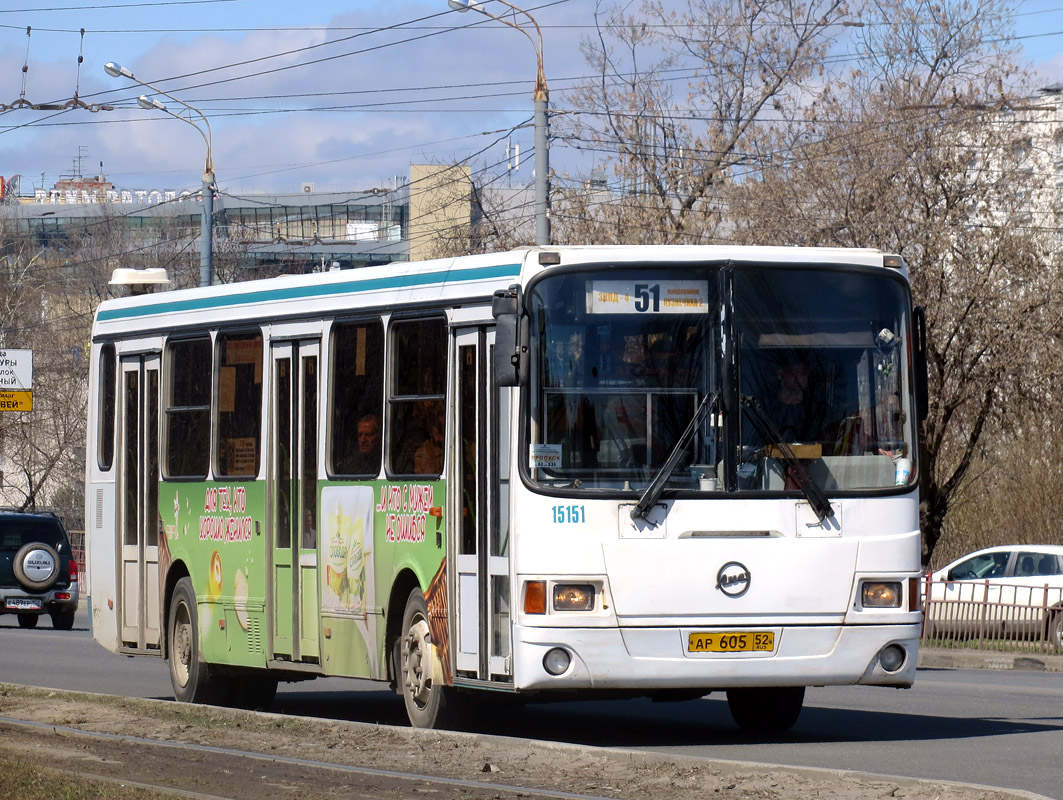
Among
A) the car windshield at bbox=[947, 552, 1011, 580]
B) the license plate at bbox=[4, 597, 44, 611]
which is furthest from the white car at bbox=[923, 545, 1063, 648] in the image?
the license plate at bbox=[4, 597, 44, 611]

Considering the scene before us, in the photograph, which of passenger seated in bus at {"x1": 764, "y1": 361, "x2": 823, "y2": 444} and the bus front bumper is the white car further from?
passenger seated in bus at {"x1": 764, "y1": 361, "x2": 823, "y2": 444}

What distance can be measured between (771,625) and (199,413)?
18.0ft

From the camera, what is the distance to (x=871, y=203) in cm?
3366

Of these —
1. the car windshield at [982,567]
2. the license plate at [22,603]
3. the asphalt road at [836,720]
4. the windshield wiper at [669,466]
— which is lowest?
the license plate at [22,603]

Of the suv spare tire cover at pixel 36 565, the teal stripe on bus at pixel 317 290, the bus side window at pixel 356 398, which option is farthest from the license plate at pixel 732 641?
the suv spare tire cover at pixel 36 565

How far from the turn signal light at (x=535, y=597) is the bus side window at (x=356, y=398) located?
2.02 metres

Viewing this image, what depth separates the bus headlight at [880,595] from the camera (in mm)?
11352

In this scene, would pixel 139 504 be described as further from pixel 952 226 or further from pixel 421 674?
pixel 952 226

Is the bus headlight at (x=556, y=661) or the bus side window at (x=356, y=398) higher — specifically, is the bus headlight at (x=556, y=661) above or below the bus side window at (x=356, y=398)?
below

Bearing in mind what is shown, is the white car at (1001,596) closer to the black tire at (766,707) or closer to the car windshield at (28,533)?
the black tire at (766,707)

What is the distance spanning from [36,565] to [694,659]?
18.2 m

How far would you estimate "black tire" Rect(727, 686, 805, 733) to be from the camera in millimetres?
12797

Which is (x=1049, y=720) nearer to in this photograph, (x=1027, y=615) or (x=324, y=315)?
(x=324, y=315)

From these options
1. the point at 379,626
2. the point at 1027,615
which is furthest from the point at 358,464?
the point at 1027,615
